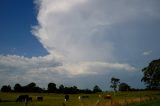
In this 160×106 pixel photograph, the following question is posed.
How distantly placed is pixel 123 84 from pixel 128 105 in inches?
6439

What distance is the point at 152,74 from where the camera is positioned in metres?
102

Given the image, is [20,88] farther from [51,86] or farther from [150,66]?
[150,66]

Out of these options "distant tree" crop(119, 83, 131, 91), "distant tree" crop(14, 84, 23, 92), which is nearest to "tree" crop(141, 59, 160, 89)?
"distant tree" crop(14, 84, 23, 92)

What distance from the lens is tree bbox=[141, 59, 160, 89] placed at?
332 ft

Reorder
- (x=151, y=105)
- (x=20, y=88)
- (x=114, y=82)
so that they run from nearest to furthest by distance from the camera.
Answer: (x=151, y=105) < (x=20, y=88) < (x=114, y=82)

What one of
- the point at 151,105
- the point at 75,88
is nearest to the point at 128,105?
the point at 151,105

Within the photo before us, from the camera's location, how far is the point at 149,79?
10450cm

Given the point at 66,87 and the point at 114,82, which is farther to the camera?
the point at 114,82

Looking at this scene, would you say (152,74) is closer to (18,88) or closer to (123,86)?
(18,88)

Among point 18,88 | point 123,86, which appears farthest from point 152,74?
point 123,86

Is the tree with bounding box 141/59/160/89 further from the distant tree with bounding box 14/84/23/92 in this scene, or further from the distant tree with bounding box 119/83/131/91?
the distant tree with bounding box 119/83/131/91

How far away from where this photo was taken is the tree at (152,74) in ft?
332

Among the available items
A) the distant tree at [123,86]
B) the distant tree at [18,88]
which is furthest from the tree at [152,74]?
the distant tree at [123,86]

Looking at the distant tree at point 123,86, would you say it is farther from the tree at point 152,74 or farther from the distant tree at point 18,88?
the tree at point 152,74
